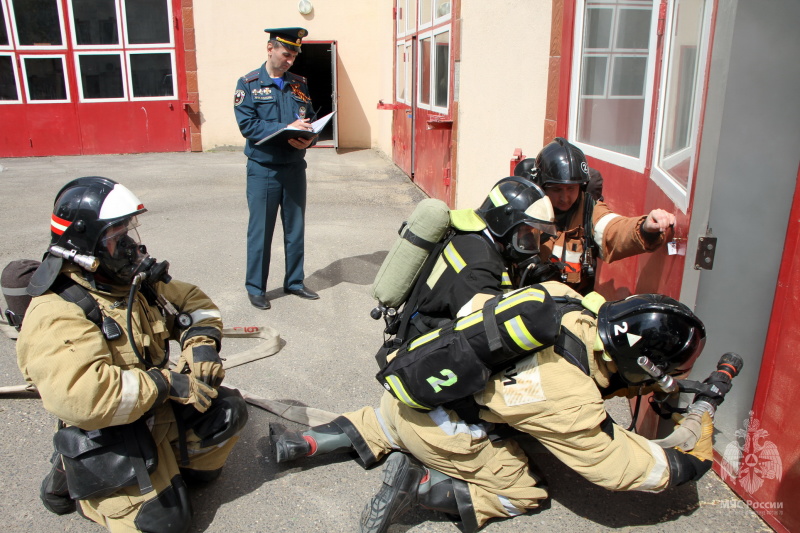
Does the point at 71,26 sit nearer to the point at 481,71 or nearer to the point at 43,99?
the point at 43,99

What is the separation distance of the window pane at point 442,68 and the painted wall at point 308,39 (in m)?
3.90

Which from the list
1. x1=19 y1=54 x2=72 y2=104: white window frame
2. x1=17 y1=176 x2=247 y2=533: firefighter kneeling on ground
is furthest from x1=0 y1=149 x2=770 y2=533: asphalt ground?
x1=19 y1=54 x2=72 y2=104: white window frame

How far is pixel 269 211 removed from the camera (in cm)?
513

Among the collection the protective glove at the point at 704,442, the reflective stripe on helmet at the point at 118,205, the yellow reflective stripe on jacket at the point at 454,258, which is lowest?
the protective glove at the point at 704,442

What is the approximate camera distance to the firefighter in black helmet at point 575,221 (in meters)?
3.40

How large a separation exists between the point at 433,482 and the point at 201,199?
765 centimetres

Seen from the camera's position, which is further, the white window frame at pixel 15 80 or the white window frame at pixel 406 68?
the white window frame at pixel 15 80

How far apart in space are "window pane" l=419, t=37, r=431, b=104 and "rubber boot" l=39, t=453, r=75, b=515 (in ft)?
25.5

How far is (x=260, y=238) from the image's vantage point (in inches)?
203

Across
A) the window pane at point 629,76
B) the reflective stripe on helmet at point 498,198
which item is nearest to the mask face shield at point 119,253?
the reflective stripe on helmet at point 498,198

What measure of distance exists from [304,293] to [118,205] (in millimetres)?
2974

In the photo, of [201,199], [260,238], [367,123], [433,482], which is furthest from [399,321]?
[367,123]

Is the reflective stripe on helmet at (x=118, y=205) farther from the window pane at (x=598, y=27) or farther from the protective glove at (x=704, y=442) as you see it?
the window pane at (x=598, y=27)

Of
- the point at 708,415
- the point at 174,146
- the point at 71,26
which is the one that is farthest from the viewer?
Answer: the point at 174,146
